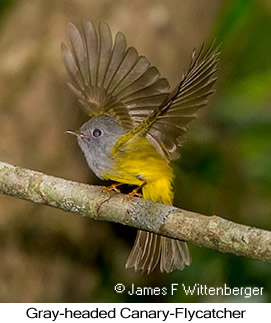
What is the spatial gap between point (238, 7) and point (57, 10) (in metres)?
1.34

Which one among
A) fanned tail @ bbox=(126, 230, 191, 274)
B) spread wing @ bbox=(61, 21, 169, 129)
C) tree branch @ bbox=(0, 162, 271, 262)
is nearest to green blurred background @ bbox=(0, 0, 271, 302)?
fanned tail @ bbox=(126, 230, 191, 274)

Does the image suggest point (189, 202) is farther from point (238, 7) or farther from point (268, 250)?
point (268, 250)

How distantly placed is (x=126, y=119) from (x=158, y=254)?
30.9 inches

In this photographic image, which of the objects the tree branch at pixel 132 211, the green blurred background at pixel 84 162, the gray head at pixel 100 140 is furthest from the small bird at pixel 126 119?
the green blurred background at pixel 84 162

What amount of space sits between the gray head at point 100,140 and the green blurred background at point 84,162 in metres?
1.32

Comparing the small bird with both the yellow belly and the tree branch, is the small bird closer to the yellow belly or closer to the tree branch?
the yellow belly

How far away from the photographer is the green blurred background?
569cm

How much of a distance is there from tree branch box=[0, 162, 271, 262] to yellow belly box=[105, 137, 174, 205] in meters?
0.21

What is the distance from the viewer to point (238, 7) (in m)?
6.20

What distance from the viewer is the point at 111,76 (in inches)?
177

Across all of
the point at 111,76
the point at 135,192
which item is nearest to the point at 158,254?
the point at 135,192

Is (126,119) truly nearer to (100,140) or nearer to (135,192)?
(100,140)
